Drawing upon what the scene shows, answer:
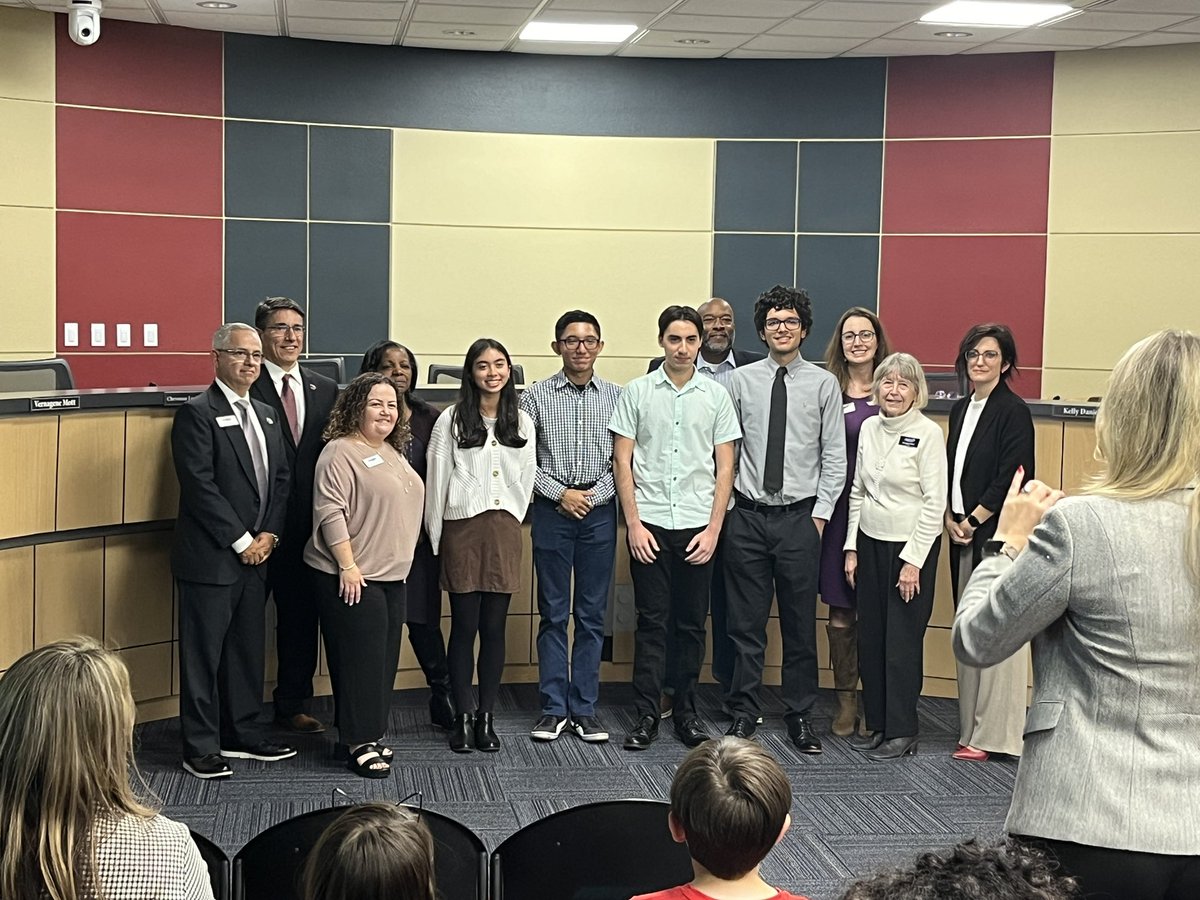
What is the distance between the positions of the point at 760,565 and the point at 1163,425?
3356 mm

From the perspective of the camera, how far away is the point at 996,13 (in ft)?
25.3

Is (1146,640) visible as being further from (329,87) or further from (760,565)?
(329,87)

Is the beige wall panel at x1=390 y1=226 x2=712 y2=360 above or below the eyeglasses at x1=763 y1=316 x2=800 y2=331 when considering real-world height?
above

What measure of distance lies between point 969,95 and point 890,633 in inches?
208

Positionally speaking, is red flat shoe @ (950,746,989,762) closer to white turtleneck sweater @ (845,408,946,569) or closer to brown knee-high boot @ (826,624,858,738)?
brown knee-high boot @ (826,624,858,738)

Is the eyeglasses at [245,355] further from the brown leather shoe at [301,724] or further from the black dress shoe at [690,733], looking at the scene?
the black dress shoe at [690,733]

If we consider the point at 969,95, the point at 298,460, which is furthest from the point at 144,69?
the point at 969,95

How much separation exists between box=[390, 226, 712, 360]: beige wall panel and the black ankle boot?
411 cm

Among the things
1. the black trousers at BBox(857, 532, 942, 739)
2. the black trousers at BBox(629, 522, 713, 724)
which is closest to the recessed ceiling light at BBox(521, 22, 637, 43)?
the black trousers at BBox(629, 522, 713, 724)

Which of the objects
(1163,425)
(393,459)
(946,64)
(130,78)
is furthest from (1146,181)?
(1163,425)

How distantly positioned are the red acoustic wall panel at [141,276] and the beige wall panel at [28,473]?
3.91 meters

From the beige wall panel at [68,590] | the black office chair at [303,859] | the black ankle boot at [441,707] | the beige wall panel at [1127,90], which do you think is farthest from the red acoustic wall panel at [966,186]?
the black office chair at [303,859]

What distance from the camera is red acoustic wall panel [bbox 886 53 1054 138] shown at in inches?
350

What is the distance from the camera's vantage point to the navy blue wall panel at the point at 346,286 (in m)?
8.84
